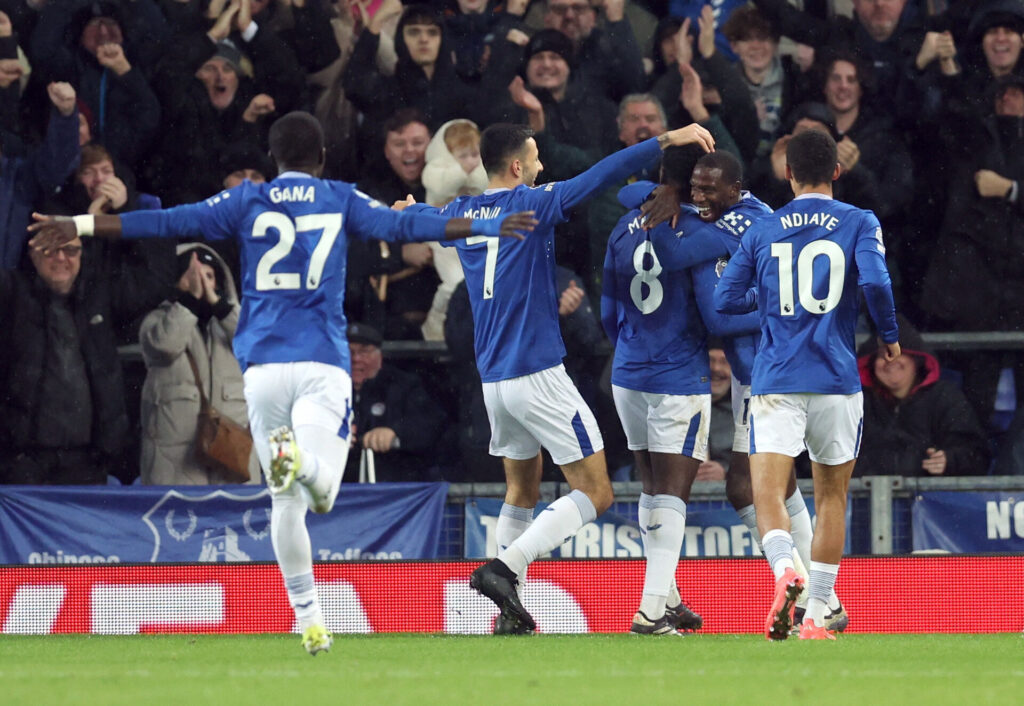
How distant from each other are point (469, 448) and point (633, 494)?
1635 millimetres

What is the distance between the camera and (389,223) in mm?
6746

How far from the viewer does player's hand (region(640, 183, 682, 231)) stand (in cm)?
801

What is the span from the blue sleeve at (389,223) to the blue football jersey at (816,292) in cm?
162

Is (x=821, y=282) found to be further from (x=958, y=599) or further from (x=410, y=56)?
(x=410, y=56)

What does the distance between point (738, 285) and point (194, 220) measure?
249 cm

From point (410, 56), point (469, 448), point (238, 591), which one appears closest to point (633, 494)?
point (469, 448)

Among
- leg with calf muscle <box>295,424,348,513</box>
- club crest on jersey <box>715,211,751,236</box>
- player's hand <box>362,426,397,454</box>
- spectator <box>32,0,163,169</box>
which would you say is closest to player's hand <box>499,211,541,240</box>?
leg with calf muscle <box>295,424,348,513</box>

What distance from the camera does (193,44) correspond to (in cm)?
1241

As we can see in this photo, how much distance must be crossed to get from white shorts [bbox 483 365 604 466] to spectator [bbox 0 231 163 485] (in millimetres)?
4307

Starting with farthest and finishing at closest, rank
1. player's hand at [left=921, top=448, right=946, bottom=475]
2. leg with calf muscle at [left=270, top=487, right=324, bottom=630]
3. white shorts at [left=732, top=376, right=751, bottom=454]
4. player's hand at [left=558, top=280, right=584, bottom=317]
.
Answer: player's hand at [left=558, top=280, right=584, bottom=317] → player's hand at [left=921, top=448, right=946, bottom=475] → white shorts at [left=732, top=376, right=751, bottom=454] → leg with calf muscle at [left=270, top=487, right=324, bottom=630]

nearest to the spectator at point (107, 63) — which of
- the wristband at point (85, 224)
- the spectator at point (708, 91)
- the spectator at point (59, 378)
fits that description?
the spectator at point (59, 378)

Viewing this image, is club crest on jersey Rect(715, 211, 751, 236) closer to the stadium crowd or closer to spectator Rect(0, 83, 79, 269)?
the stadium crowd

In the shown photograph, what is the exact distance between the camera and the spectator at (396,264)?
11.9 m

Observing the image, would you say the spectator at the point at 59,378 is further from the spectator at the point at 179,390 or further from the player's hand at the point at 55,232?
the player's hand at the point at 55,232
